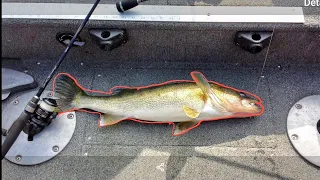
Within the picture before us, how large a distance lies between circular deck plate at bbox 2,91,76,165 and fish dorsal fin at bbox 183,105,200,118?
2.74ft

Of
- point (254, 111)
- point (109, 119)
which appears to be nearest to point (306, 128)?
point (254, 111)

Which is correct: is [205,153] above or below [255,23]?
below

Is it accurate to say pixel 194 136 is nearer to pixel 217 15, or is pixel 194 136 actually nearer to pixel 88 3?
pixel 217 15

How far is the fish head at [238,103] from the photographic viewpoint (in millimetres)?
2362

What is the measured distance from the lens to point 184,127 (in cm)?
243

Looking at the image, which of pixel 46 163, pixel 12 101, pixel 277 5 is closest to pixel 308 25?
pixel 277 5

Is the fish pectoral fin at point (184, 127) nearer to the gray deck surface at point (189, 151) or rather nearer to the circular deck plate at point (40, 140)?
the gray deck surface at point (189, 151)

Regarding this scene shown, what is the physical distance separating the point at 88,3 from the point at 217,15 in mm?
931

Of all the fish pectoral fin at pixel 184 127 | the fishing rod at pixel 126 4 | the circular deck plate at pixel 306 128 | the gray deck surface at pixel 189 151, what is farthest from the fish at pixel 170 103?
the fishing rod at pixel 126 4

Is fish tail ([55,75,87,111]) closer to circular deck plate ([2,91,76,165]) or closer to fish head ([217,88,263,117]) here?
circular deck plate ([2,91,76,165])

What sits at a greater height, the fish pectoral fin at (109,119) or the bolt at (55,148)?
the fish pectoral fin at (109,119)

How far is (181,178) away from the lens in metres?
2.33

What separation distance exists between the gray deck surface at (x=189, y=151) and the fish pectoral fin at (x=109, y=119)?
0.24 feet

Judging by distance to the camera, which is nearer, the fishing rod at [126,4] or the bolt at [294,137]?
the fishing rod at [126,4]
